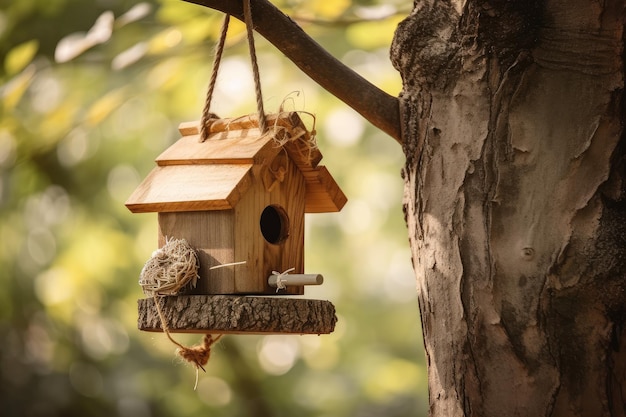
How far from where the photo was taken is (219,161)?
2074 millimetres

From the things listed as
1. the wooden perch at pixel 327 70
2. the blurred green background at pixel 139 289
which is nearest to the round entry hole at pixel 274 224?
the wooden perch at pixel 327 70

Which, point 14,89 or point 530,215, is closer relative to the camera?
point 530,215

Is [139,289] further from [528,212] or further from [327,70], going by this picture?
[528,212]

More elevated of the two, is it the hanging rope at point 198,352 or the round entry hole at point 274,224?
the round entry hole at point 274,224

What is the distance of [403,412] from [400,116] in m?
5.76

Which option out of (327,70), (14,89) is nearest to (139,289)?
(14,89)

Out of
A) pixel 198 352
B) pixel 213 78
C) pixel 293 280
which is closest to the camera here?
pixel 293 280

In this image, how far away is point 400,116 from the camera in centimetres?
190

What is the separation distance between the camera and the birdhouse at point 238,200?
2.01 metres

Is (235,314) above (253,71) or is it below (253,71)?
below

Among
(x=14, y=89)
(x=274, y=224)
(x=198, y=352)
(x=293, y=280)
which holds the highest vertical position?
(x=14, y=89)

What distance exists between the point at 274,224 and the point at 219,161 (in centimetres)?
29

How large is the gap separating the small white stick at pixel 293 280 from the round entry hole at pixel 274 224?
177 millimetres

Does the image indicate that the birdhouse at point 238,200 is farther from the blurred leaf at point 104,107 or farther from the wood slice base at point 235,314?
the blurred leaf at point 104,107
